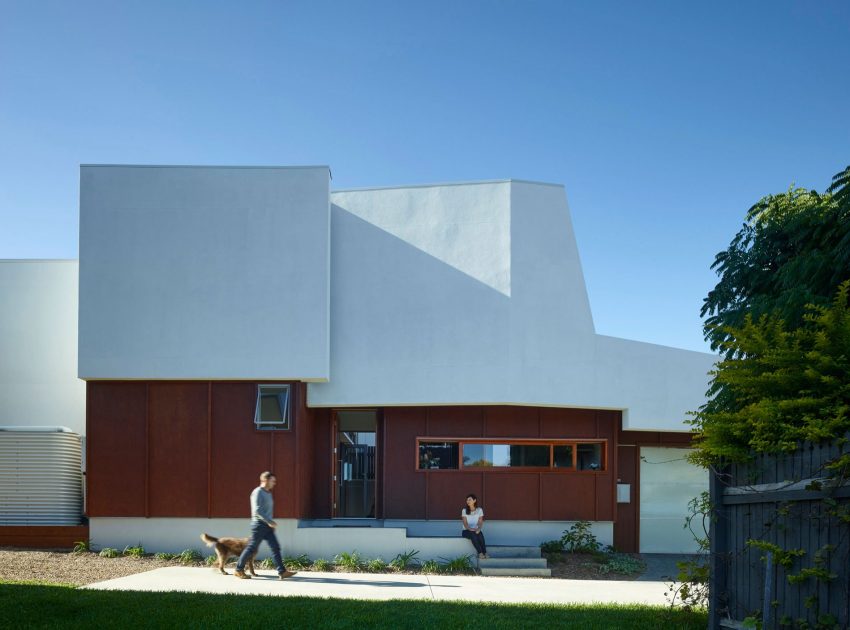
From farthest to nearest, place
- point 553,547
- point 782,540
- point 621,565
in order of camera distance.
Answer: point 553,547
point 621,565
point 782,540

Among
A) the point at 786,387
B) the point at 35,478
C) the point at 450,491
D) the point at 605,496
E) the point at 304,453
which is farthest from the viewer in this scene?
the point at 605,496

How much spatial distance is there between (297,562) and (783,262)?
1041cm

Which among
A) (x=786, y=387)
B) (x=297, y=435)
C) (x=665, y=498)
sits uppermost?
(x=786, y=387)

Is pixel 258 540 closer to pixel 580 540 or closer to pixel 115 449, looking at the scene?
pixel 115 449

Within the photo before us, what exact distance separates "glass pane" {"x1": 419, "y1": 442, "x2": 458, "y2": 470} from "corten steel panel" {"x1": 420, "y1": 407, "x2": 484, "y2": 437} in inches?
11.0

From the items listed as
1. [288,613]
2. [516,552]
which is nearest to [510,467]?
[516,552]

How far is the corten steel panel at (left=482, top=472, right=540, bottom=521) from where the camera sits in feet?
61.7

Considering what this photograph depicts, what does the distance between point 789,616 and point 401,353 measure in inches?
459

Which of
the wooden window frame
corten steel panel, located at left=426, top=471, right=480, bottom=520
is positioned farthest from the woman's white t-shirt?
the wooden window frame

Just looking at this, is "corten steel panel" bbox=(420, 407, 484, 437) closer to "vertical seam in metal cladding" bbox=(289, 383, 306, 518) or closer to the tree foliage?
"vertical seam in metal cladding" bbox=(289, 383, 306, 518)

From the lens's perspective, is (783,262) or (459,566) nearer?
(783,262)

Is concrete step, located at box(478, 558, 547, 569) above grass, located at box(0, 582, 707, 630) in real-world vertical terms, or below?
below

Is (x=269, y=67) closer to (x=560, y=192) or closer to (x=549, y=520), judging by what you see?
(x=560, y=192)

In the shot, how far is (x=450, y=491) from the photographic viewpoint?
18.9 m
